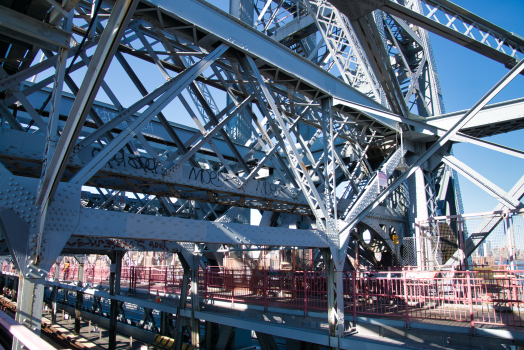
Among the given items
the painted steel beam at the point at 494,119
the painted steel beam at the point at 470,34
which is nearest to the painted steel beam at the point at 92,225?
the painted steel beam at the point at 470,34

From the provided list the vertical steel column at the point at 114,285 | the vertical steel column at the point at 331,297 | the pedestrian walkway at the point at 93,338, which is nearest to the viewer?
the vertical steel column at the point at 331,297

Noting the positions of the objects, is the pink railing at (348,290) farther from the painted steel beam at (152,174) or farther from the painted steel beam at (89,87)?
the painted steel beam at (89,87)

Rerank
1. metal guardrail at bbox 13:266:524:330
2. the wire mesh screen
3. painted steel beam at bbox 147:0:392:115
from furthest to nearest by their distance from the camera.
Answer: the wire mesh screen → metal guardrail at bbox 13:266:524:330 → painted steel beam at bbox 147:0:392:115

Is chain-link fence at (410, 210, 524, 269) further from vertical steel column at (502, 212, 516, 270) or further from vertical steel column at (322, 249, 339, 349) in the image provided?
vertical steel column at (322, 249, 339, 349)

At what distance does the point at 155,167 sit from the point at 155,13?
305cm

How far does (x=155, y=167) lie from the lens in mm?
7676

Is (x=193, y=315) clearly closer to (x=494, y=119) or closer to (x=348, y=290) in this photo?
(x=348, y=290)

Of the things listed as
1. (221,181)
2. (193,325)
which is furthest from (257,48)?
(193,325)

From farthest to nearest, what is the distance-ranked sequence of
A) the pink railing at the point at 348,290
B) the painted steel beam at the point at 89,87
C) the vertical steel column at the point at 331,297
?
the pink railing at the point at 348,290 < the vertical steel column at the point at 331,297 < the painted steel beam at the point at 89,87

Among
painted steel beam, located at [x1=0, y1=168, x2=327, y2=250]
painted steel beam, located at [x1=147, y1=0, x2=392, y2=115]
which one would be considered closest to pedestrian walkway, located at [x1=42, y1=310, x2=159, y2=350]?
painted steel beam, located at [x1=0, y1=168, x2=327, y2=250]

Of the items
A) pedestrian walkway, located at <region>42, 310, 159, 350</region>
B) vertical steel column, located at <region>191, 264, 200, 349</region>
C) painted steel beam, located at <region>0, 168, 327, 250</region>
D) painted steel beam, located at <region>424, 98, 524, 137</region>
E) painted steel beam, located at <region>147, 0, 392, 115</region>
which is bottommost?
pedestrian walkway, located at <region>42, 310, 159, 350</region>

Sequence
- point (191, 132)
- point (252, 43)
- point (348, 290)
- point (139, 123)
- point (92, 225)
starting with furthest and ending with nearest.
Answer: point (191, 132) < point (348, 290) < point (252, 43) < point (139, 123) < point (92, 225)

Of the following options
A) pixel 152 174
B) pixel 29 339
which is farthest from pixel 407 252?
pixel 29 339

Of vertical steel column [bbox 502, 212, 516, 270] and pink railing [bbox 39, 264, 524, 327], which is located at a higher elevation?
vertical steel column [bbox 502, 212, 516, 270]
